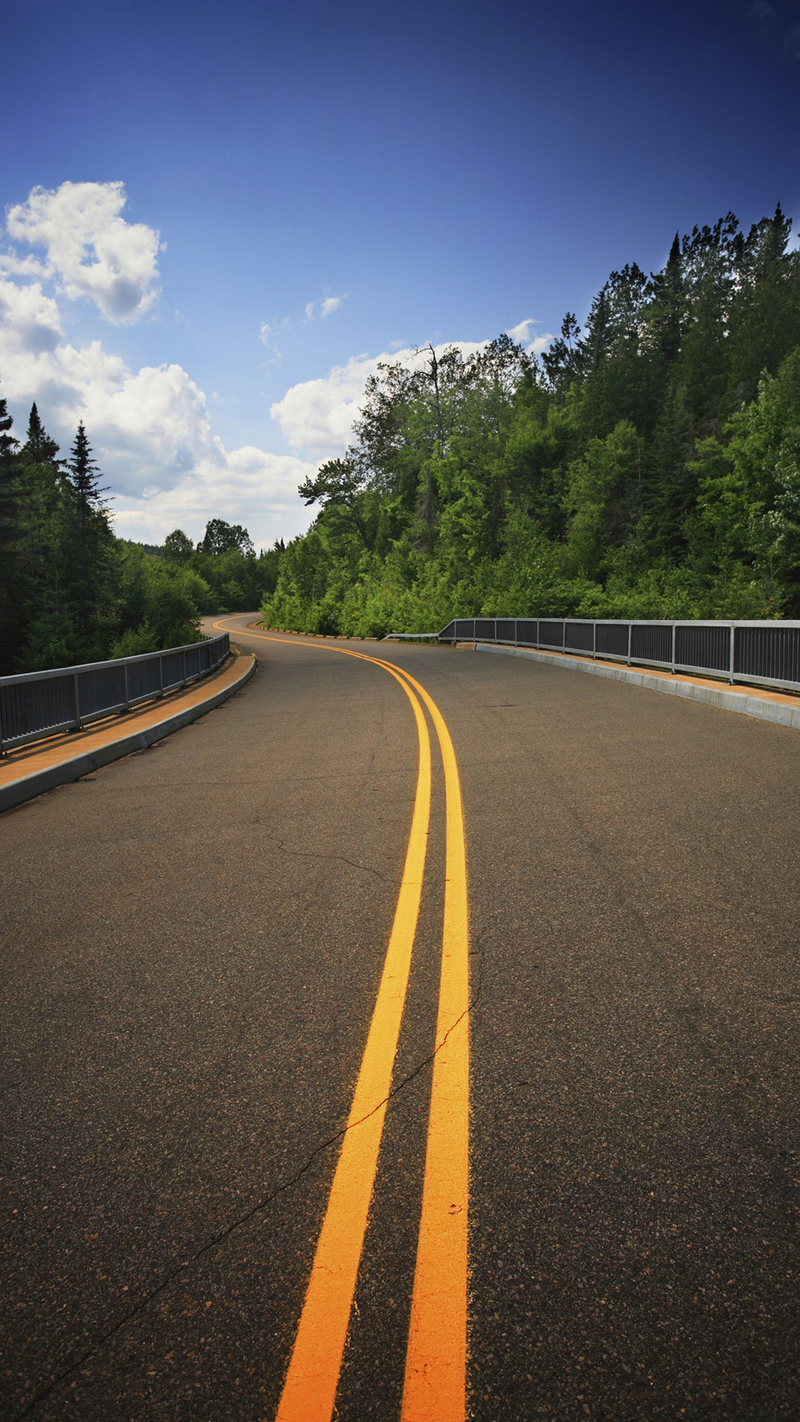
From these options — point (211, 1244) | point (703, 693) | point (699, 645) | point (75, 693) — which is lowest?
point (211, 1244)

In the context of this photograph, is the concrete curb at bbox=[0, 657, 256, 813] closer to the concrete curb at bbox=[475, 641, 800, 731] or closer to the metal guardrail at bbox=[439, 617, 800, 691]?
the concrete curb at bbox=[475, 641, 800, 731]

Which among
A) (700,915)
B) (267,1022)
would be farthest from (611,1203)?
(700,915)

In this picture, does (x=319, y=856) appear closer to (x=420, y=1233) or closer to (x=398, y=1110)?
(x=398, y=1110)

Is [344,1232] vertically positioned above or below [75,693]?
below

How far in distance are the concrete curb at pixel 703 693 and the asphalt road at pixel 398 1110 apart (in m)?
4.66

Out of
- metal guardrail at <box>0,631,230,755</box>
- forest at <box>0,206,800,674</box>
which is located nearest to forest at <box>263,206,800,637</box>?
forest at <box>0,206,800,674</box>

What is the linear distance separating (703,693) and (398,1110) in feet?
37.8

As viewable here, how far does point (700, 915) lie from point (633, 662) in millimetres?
14259

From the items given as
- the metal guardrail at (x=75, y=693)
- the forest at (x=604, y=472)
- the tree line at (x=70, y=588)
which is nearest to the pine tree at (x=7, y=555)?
the tree line at (x=70, y=588)

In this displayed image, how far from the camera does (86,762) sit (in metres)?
9.52

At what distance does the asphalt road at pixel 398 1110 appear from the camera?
1.82 metres

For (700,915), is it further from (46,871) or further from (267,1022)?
(46,871)

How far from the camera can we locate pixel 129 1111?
9.14 feet

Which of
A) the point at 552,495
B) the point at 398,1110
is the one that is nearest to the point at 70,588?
the point at 552,495
